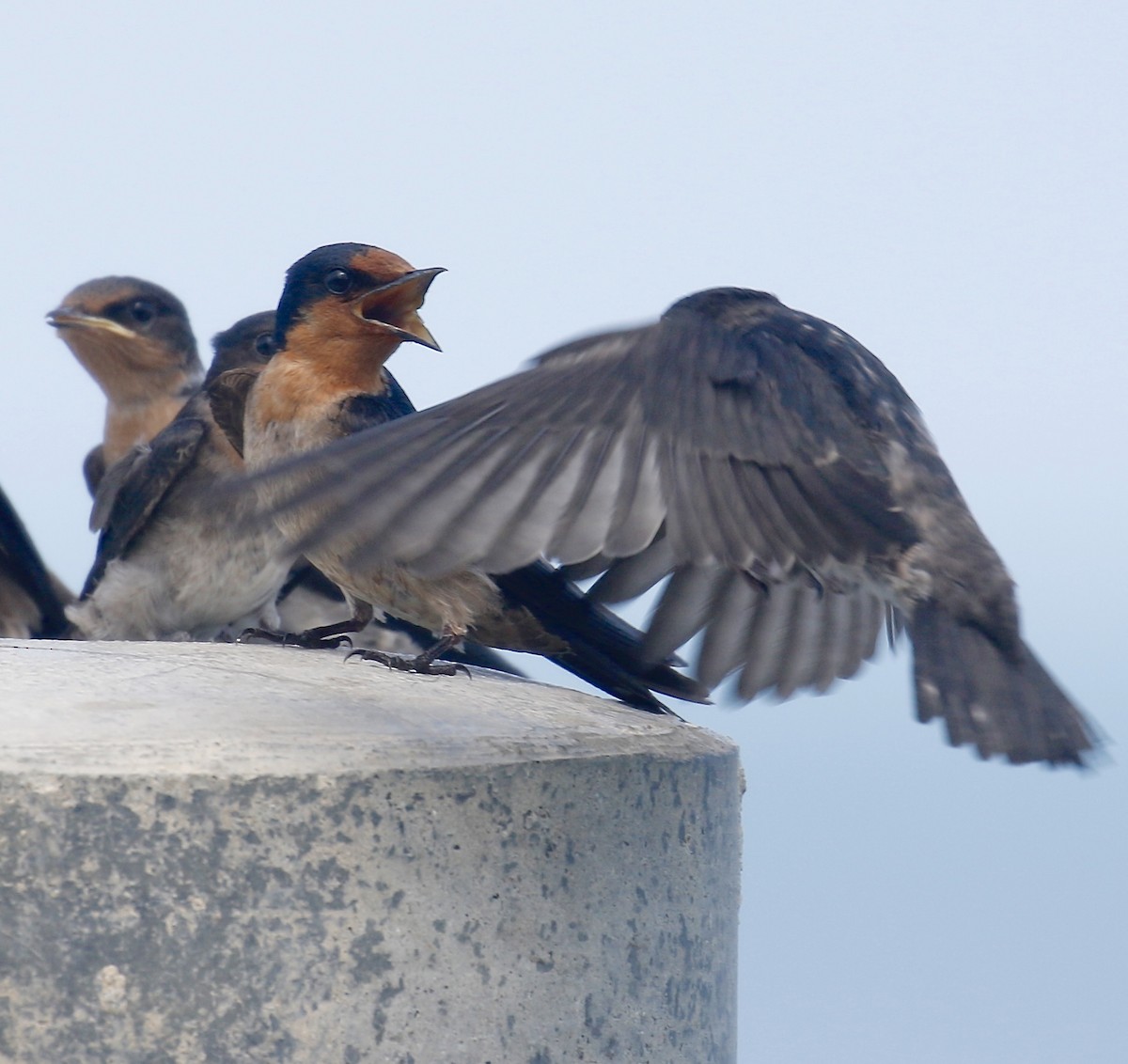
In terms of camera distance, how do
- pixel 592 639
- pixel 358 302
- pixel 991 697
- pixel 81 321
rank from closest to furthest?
pixel 991 697 < pixel 592 639 < pixel 358 302 < pixel 81 321

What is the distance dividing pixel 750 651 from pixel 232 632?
1.84 meters

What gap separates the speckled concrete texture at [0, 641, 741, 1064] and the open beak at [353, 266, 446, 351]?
1.15 m

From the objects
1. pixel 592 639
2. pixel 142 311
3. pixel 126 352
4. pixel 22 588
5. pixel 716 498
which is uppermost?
pixel 142 311

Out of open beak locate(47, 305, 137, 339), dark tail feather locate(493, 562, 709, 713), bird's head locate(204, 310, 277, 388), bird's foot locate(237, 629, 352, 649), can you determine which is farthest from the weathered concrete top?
open beak locate(47, 305, 137, 339)

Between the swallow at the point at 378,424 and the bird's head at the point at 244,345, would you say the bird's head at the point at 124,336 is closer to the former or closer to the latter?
the bird's head at the point at 244,345

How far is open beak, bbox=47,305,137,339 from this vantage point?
558 centimetres

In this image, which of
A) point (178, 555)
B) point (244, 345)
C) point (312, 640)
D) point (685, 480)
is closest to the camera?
point (685, 480)

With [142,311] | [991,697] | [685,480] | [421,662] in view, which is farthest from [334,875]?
[142,311]

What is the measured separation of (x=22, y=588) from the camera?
451 cm

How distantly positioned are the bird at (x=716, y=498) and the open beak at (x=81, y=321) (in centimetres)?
300

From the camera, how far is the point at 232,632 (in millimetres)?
4570

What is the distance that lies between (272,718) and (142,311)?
3.98 m

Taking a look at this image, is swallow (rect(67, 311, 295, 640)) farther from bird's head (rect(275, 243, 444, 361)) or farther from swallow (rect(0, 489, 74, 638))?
bird's head (rect(275, 243, 444, 361))

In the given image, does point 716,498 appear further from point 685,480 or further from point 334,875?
point 334,875
